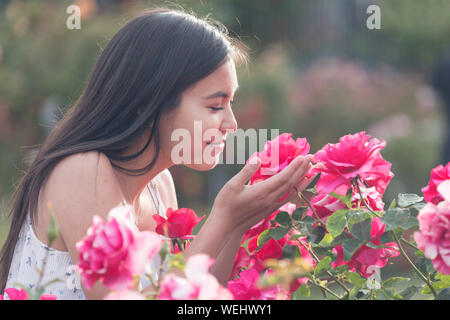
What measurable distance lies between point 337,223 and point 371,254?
0.38 ft

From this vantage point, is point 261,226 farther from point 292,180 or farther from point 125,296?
point 125,296

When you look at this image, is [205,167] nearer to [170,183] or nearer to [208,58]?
[208,58]

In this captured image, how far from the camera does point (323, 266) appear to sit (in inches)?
47.2

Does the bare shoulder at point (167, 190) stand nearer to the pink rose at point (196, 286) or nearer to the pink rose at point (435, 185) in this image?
the pink rose at point (435, 185)

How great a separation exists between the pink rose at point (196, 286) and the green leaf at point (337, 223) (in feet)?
1.17

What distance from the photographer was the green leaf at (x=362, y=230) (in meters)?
1.15

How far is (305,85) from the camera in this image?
27.3 feet

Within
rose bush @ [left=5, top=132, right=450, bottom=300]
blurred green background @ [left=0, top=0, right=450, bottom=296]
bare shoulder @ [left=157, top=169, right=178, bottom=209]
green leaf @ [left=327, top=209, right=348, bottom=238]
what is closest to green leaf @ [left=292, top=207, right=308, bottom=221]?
rose bush @ [left=5, top=132, right=450, bottom=300]

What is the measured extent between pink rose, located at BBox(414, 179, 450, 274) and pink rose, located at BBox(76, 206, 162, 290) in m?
0.41

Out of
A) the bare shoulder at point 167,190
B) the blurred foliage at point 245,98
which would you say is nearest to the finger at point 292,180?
the bare shoulder at point 167,190

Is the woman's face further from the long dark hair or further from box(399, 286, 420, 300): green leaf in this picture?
box(399, 286, 420, 300): green leaf

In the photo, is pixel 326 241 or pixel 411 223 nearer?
pixel 411 223

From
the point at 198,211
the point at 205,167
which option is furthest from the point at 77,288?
the point at 198,211
